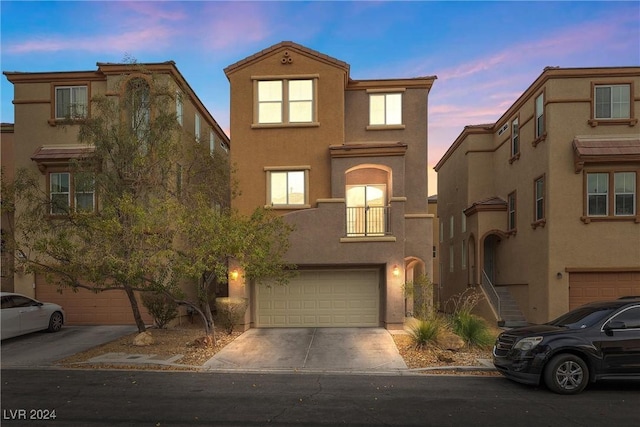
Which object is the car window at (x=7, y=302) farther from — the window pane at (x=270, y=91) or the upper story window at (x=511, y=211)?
the upper story window at (x=511, y=211)

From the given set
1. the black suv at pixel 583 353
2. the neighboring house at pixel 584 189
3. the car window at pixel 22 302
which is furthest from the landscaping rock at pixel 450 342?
the car window at pixel 22 302

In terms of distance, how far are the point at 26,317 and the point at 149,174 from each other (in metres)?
6.31

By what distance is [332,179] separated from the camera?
1543cm

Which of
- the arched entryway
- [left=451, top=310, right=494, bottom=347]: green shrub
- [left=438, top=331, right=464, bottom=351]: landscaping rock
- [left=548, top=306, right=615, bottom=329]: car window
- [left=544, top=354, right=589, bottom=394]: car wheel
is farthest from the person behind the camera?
the arched entryway

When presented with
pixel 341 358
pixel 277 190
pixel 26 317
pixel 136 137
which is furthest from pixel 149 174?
pixel 341 358

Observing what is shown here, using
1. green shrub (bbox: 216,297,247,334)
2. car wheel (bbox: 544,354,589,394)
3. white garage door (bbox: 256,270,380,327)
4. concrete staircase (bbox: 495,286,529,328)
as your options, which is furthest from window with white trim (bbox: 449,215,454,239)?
car wheel (bbox: 544,354,589,394)

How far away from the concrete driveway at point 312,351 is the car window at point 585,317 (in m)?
3.68

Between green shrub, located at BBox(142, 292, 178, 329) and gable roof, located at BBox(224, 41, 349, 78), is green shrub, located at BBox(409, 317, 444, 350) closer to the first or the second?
green shrub, located at BBox(142, 292, 178, 329)

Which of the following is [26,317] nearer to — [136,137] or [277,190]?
[136,137]

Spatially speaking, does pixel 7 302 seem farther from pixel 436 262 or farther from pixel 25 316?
pixel 436 262

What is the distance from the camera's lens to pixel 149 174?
491 inches

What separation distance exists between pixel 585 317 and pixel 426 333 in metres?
3.94

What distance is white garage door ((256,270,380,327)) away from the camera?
601 inches

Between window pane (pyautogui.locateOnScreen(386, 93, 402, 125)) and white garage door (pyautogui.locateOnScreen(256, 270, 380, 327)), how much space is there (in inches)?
239
